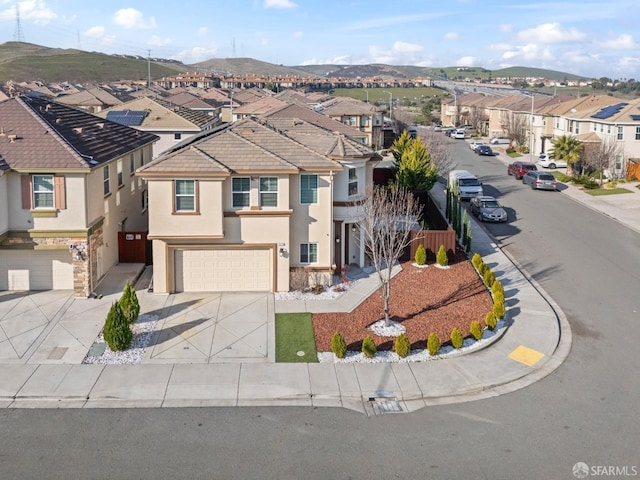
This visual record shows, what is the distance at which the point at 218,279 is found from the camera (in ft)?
79.4

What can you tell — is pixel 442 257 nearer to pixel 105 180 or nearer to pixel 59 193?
pixel 105 180

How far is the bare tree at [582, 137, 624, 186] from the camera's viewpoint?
49.9 m

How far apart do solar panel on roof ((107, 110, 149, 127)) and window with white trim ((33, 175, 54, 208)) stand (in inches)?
856

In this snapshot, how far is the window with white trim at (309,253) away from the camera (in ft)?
82.6

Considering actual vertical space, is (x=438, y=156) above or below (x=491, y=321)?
above

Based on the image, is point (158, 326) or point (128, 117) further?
point (128, 117)

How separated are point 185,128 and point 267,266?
2298cm

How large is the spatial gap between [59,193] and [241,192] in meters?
6.37

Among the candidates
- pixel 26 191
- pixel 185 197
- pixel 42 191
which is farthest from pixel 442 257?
pixel 26 191

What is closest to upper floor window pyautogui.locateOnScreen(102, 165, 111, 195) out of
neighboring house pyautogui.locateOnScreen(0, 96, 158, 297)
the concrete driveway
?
neighboring house pyautogui.locateOnScreen(0, 96, 158, 297)

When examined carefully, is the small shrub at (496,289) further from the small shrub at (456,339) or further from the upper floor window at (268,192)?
the upper floor window at (268,192)

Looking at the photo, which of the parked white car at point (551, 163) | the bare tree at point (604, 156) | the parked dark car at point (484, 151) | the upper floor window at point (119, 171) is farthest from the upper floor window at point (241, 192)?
the parked dark car at point (484, 151)

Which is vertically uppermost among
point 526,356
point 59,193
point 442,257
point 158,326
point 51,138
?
point 51,138

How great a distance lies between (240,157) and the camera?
24.0m
